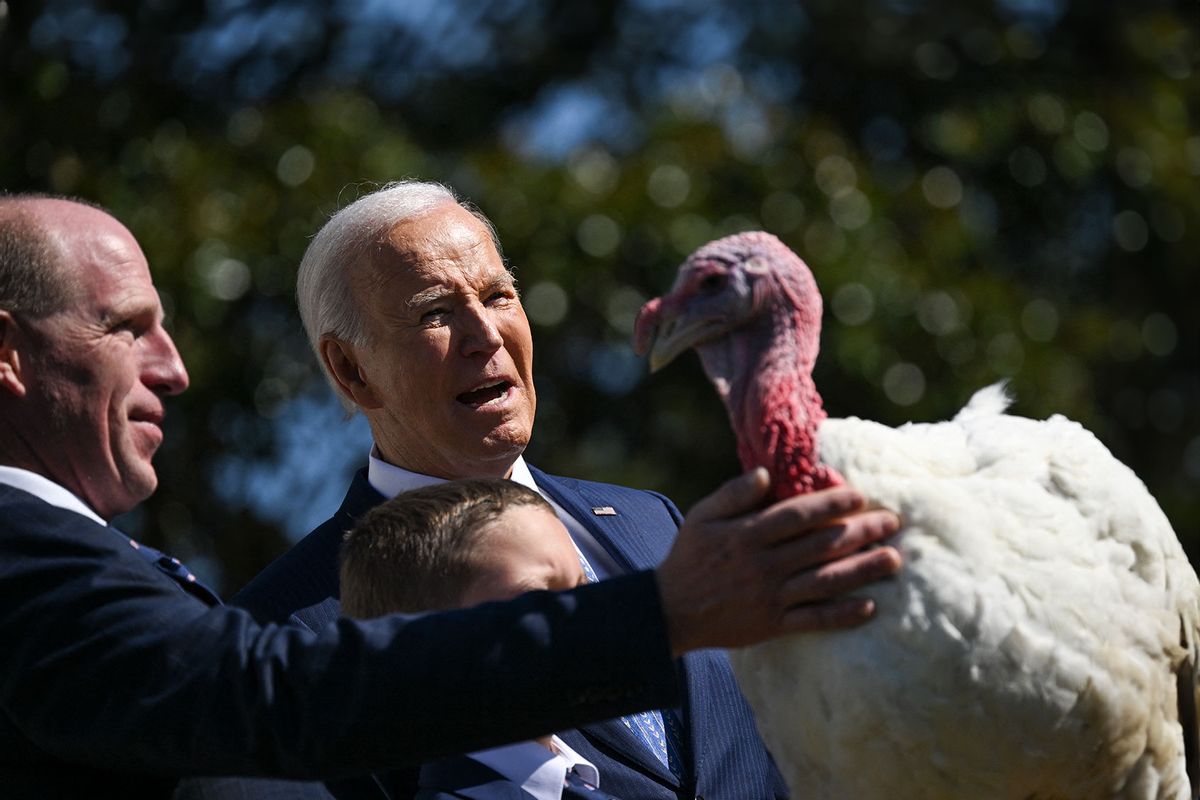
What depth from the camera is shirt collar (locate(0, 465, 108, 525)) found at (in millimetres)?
2465

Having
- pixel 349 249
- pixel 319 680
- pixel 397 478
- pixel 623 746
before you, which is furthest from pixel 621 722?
pixel 349 249

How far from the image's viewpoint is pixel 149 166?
6.64 metres

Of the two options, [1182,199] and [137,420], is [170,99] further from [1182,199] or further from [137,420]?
[1182,199]

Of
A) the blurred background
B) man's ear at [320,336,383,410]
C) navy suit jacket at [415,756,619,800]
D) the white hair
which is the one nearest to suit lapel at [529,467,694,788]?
man's ear at [320,336,383,410]

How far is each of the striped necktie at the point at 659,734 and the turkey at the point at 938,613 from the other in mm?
782

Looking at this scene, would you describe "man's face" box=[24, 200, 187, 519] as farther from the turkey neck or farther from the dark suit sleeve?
the turkey neck

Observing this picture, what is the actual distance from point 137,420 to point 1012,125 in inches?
263

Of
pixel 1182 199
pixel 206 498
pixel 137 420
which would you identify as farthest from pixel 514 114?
pixel 137 420

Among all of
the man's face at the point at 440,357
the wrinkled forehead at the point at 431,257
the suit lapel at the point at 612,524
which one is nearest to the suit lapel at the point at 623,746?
the suit lapel at the point at 612,524

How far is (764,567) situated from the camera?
2.17 meters

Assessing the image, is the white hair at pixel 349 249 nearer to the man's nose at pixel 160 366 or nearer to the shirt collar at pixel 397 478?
the shirt collar at pixel 397 478

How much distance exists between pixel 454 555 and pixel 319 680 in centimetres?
51

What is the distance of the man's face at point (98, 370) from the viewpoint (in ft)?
8.32

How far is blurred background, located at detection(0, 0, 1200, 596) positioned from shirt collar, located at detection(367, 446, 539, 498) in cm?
257
